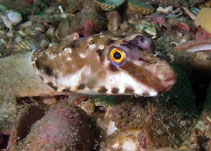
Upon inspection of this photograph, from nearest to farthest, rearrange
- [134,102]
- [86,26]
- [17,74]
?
[134,102], [17,74], [86,26]

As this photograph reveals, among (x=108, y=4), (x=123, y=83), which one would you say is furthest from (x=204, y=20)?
(x=123, y=83)

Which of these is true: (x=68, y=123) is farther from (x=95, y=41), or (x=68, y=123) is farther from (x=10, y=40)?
(x=10, y=40)

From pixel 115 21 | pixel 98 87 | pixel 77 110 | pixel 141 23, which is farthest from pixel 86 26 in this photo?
pixel 98 87

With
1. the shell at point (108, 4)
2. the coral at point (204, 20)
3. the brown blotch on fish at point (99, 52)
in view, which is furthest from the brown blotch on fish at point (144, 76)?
the coral at point (204, 20)

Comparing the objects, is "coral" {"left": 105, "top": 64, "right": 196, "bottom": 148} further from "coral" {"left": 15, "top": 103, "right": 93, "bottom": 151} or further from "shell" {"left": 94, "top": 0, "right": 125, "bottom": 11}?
"shell" {"left": 94, "top": 0, "right": 125, "bottom": 11}

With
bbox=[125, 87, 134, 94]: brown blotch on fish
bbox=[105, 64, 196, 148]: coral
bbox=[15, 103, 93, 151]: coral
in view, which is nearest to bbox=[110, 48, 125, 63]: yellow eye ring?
bbox=[125, 87, 134, 94]: brown blotch on fish
